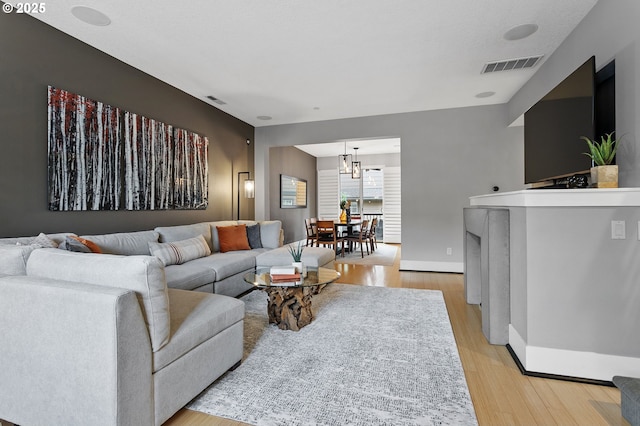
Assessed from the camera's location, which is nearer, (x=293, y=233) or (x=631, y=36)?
(x=631, y=36)

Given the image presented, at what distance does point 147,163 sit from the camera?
3.83m

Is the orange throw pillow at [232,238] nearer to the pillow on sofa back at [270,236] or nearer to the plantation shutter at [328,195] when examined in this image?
the pillow on sofa back at [270,236]

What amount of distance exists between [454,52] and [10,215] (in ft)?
14.5

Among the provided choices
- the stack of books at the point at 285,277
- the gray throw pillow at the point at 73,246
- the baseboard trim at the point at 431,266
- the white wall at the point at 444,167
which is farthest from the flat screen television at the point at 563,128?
the gray throw pillow at the point at 73,246

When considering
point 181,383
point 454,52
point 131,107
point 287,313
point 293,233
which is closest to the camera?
point 181,383

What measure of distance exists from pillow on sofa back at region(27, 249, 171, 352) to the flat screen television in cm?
299

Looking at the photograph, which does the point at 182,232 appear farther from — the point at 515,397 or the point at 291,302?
the point at 515,397

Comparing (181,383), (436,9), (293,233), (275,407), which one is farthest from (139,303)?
(293,233)

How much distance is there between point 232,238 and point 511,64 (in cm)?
415

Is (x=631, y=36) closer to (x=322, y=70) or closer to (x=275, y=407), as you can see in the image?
(x=322, y=70)

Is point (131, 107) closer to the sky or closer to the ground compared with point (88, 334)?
closer to the sky

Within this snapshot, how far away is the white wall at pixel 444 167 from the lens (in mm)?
5070

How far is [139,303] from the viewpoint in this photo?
1478 millimetres

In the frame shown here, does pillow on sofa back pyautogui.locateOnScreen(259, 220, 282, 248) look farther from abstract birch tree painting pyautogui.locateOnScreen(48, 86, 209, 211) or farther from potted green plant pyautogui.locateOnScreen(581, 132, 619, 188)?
potted green plant pyautogui.locateOnScreen(581, 132, 619, 188)
